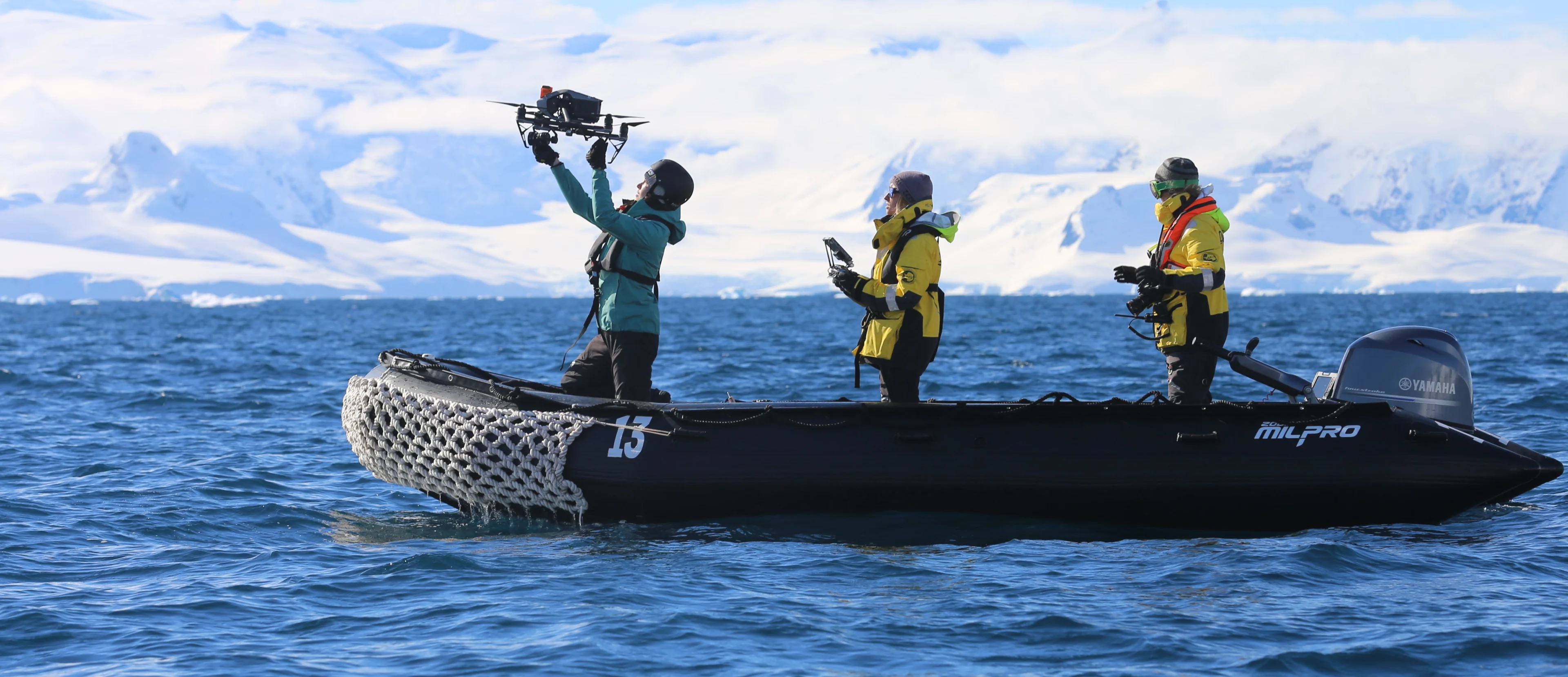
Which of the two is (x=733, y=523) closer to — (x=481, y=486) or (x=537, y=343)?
(x=481, y=486)

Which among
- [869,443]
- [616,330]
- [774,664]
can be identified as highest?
[616,330]

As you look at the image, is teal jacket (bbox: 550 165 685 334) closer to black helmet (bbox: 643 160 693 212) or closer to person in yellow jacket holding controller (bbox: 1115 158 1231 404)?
black helmet (bbox: 643 160 693 212)

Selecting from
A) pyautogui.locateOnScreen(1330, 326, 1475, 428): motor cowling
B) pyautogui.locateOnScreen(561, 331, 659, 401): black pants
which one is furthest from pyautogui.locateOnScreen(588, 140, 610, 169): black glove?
pyautogui.locateOnScreen(1330, 326, 1475, 428): motor cowling

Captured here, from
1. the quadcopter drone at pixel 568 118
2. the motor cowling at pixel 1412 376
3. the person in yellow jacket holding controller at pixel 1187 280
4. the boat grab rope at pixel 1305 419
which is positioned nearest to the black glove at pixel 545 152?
the quadcopter drone at pixel 568 118

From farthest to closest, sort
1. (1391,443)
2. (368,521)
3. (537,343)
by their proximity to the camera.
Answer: (537,343) < (368,521) < (1391,443)

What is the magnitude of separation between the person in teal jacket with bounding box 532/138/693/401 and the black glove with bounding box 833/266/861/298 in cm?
88

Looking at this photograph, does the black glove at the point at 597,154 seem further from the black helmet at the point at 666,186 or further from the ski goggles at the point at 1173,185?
the ski goggles at the point at 1173,185

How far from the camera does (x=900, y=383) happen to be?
7719mm

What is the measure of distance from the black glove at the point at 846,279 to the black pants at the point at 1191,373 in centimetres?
194

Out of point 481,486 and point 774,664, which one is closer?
point 774,664

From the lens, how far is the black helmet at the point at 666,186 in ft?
25.5

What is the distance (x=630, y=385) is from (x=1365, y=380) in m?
4.09

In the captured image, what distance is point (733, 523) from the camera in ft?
25.6

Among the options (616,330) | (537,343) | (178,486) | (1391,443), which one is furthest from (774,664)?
(537,343)
